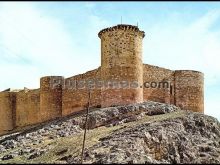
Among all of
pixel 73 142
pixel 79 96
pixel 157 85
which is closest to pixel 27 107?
pixel 79 96

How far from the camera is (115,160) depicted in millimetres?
22438

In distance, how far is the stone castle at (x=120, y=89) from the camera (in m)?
31.0

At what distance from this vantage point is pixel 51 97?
1415 inches

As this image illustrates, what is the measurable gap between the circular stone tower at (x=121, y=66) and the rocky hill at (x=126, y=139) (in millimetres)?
796

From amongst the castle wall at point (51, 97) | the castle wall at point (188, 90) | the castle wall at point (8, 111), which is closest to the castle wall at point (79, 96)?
the castle wall at point (51, 97)

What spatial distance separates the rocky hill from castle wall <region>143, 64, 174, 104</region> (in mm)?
1888

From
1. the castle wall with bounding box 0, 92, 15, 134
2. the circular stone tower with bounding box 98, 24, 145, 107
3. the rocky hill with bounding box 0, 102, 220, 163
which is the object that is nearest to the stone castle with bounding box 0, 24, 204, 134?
the circular stone tower with bounding box 98, 24, 145, 107

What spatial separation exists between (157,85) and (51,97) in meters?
6.87

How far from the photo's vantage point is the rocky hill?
78.0 feet

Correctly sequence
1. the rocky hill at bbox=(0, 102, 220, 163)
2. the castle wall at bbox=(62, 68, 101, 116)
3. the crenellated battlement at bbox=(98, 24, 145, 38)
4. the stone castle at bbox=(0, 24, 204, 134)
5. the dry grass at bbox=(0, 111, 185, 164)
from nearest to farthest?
1. the rocky hill at bbox=(0, 102, 220, 163)
2. the dry grass at bbox=(0, 111, 185, 164)
3. the stone castle at bbox=(0, 24, 204, 134)
4. the crenellated battlement at bbox=(98, 24, 145, 38)
5. the castle wall at bbox=(62, 68, 101, 116)

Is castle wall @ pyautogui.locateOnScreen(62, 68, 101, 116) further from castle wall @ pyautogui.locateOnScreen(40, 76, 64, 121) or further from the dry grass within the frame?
the dry grass

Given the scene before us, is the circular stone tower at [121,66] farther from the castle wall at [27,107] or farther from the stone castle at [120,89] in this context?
the castle wall at [27,107]

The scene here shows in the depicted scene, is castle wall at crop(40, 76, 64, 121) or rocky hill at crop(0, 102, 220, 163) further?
castle wall at crop(40, 76, 64, 121)

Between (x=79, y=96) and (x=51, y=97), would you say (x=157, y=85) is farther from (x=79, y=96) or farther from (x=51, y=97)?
(x=51, y=97)
